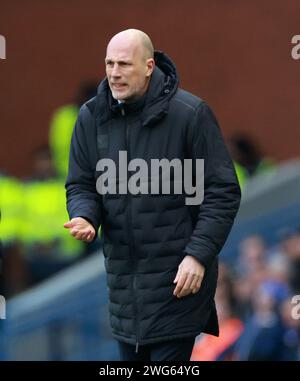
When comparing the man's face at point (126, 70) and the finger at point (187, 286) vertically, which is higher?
the man's face at point (126, 70)

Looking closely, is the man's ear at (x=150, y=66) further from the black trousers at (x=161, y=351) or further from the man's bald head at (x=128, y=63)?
the black trousers at (x=161, y=351)

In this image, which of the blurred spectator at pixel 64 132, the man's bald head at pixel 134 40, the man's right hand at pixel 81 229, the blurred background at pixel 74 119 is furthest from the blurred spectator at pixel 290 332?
the man's bald head at pixel 134 40

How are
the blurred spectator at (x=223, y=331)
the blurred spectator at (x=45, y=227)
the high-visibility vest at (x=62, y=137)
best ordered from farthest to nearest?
the high-visibility vest at (x=62, y=137)
the blurred spectator at (x=45, y=227)
the blurred spectator at (x=223, y=331)

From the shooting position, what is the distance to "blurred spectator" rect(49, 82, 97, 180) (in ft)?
35.8

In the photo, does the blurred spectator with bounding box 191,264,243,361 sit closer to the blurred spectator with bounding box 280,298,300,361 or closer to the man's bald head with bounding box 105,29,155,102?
the blurred spectator with bounding box 280,298,300,361

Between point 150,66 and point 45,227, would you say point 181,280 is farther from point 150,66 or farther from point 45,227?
point 45,227

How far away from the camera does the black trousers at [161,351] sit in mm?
5602

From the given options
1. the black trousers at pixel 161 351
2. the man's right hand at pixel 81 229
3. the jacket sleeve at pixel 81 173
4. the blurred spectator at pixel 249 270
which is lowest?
the black trousers at pixel 161 351

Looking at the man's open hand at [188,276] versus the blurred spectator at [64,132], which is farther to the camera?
the blurred spectator at [64,132]

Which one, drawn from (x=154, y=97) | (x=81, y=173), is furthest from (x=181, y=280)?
(x=154, y=97)

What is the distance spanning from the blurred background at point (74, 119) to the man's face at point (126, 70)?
3925 millimetres

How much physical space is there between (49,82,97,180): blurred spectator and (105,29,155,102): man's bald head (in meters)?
5.15

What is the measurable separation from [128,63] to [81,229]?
609 mm

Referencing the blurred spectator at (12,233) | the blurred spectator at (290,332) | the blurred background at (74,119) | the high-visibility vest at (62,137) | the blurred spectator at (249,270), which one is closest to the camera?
the blurred spectator at (290,332)
